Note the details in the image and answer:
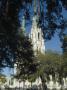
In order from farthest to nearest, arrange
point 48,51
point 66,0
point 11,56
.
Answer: point 48,51 < point 11,56 < point 66,0

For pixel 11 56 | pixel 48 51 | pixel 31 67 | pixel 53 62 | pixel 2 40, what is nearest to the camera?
pixel 2 40

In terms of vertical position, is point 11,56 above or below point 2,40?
below

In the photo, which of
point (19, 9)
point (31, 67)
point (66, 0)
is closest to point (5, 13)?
point (19, 9)

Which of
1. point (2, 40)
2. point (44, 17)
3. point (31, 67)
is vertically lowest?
point (31, 67)

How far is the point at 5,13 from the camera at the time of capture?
37.0 feet

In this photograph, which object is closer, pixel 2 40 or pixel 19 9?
pixel 19 9

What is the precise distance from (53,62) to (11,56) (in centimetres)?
4788

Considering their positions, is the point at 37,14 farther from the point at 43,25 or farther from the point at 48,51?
the point at 48,51

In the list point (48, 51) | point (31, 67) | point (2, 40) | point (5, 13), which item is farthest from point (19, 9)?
point (48, 51)

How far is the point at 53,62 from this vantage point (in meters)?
68.8

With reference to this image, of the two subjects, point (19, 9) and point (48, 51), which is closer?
point (19, 9)

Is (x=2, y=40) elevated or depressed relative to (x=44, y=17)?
depressed

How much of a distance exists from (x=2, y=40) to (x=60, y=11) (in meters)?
3.62

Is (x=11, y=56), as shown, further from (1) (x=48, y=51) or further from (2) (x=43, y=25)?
(1) (x=48, y=51)
